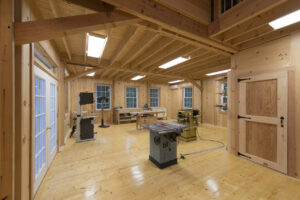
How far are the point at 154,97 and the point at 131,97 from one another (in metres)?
1.85

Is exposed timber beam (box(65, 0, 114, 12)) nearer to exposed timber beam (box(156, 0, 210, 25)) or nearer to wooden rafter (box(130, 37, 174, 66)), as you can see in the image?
exposed timber beam (box(156, 0, 210, 25))

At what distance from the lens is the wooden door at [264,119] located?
229cm

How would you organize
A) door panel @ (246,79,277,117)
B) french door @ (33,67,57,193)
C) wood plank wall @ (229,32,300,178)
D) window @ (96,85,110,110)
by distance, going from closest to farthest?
french door @ (33,67,57,193), wood plank wall @ (229,32,300,178), door panel @ (246,79,277,117), window @ (96,85,110,110)

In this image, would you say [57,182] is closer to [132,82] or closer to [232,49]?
[232,49]

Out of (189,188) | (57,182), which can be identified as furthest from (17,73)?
(189,188)

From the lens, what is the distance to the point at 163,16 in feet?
5.72

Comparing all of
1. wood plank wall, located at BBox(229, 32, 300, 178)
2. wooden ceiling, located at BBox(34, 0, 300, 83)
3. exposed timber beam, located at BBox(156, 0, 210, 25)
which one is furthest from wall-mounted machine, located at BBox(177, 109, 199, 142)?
exposed timber beam, located at BBox(156, 0, 210, 25)

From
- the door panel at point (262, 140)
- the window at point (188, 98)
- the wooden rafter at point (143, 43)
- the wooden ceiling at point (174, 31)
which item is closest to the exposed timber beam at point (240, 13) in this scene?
the wooden ceiling at point (174, 31)

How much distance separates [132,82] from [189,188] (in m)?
6.78

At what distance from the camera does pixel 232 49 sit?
9.27ft

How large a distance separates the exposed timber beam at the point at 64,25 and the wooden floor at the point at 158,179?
218 centimetres

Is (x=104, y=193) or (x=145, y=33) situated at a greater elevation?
(x=145, y=33)

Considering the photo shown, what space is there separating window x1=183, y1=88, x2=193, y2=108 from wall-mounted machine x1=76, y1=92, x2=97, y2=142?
6.05 metres

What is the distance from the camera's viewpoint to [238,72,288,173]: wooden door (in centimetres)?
229
